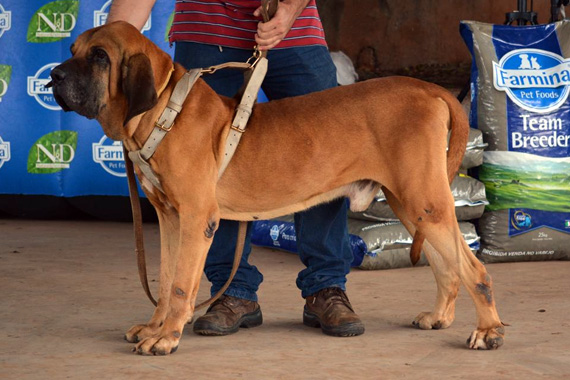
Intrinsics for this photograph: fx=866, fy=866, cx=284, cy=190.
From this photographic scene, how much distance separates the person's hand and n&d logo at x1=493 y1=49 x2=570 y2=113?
2042 millimetres

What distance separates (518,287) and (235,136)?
6.08 feet

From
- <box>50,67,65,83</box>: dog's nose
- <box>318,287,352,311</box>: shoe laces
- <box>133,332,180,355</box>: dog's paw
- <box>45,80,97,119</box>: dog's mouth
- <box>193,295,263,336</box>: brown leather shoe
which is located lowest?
<box>193,295,263,336</box>: brown leather shoe

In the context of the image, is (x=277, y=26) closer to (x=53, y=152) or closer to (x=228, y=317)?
(x=228, y=317)

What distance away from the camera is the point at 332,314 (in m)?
3.31

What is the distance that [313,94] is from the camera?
321 centimetres

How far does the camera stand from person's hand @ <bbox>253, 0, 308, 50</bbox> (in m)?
3.21

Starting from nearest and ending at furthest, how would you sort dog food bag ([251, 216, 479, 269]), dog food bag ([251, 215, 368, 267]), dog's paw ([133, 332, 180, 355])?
1. dog's paw ([133, 332, 180, 355])
2. dog food bag ([251, 216, 479, 269])
3. dog food bag ([251, 215, 368, 267])

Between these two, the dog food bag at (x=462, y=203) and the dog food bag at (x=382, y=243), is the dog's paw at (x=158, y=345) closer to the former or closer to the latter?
the dog food bag at (x=382, y=243)

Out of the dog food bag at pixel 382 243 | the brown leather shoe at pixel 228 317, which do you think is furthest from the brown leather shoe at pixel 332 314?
the dog food bag at pixel 382 243

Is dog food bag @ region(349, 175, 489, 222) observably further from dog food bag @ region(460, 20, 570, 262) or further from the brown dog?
the brown dog

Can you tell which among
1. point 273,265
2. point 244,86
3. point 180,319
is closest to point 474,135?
point 273,265

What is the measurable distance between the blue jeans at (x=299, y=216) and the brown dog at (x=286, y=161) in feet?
0.85

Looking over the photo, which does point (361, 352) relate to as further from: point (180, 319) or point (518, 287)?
point (518, 287)

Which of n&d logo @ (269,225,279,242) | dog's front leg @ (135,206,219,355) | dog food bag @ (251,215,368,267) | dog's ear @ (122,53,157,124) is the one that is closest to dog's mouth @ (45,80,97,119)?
dog's ear @ (122,53,157,124)
